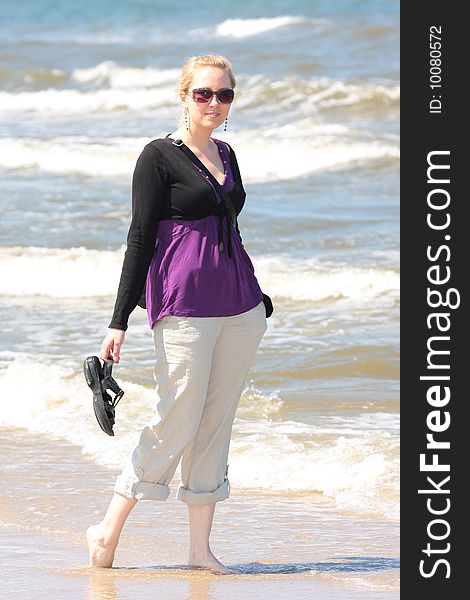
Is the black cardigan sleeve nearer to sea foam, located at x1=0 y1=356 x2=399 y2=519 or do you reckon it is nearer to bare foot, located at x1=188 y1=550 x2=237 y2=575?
bare foot, located at x1=188 y1=550 x2=237 y2=575

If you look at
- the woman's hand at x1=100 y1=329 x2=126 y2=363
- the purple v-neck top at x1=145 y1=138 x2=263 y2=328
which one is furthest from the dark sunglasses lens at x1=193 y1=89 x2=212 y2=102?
the woman's hand at x1=100 y1=329 x2=126 y2=363

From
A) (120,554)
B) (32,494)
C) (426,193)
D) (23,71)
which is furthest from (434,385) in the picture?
(23,71)

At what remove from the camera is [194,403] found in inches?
168

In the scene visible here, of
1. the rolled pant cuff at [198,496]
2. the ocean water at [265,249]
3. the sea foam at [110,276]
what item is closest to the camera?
the rolled pant cuff at [198,496]

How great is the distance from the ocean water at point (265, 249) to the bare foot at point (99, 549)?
4.63 ft

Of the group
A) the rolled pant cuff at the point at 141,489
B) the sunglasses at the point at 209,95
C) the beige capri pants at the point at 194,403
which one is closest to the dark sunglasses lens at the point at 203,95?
the sunglasses at the point at 209,95

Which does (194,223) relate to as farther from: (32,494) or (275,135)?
(275,135)

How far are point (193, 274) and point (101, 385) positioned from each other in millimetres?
488

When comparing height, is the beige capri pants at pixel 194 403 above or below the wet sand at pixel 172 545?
above

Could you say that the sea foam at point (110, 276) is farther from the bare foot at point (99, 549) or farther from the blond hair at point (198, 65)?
the blond hair at point (198, 65)

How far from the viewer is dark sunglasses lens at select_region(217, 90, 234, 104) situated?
167 inches

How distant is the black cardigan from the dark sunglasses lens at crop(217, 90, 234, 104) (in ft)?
0.71

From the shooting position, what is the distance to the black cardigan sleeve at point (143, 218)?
414 centimetres

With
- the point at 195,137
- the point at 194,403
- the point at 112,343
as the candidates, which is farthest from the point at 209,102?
the point at 194,403
